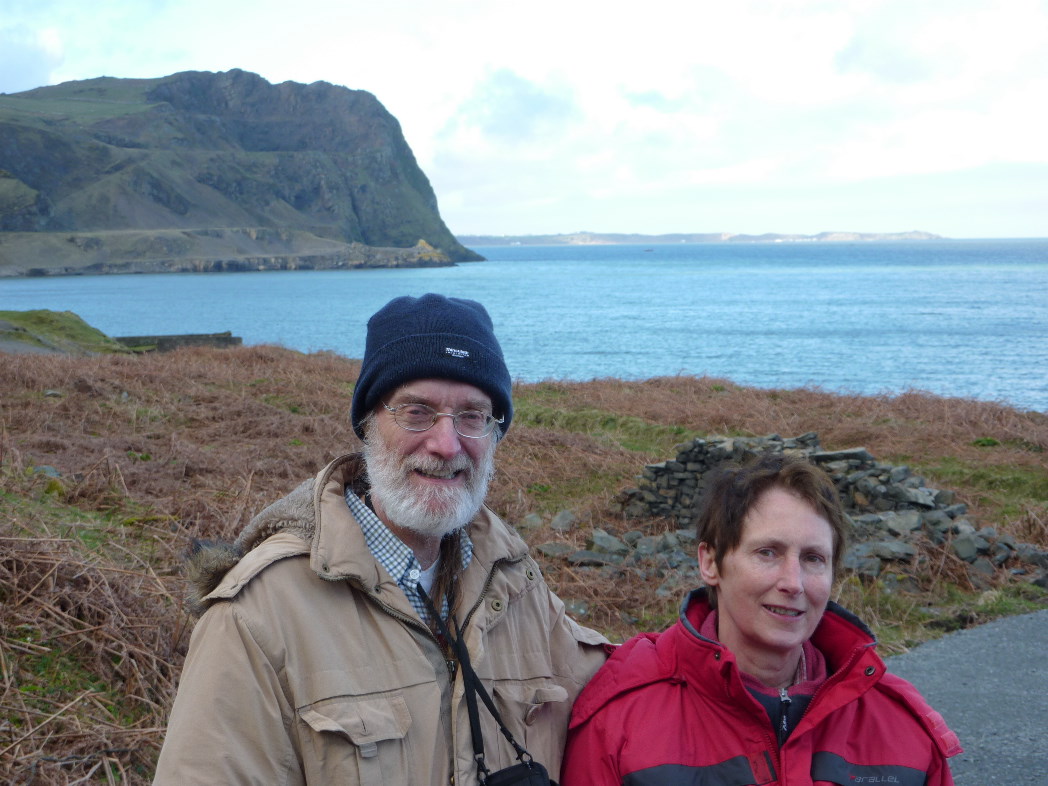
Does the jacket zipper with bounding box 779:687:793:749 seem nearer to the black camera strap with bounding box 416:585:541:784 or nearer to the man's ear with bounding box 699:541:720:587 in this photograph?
the man's ear with bounding box 699:541:720:587

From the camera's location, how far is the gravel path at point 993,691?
→ 481 centimetres

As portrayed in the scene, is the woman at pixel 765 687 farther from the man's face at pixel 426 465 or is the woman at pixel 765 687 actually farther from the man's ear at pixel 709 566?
the man's face at pixel 426 465

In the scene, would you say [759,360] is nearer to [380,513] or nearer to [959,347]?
[959,347]

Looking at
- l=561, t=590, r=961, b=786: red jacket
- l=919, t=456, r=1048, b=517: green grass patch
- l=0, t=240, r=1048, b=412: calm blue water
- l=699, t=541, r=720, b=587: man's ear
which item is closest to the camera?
l=561, t=590, r=961, b=786: red jacket

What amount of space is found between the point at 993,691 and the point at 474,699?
470 cm

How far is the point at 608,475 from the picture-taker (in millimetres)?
13211

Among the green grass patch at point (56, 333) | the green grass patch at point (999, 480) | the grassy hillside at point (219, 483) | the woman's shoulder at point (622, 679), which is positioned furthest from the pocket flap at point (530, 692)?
the green grass patch at point (56, 333)

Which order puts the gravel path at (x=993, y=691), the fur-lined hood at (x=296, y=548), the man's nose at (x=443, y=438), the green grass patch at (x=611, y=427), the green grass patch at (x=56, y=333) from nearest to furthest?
the fur-lined hood at (x=296, y=548) → the man's nose at (x=443, y=438) → the gravel path at (x=993, y=691) → the green grass patch at (x=611, y=427) → the green grass patch at (x=56, y=333)

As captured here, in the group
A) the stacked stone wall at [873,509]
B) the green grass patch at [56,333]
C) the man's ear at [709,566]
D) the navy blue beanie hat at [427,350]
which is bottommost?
the stacked stone wall at [873,509]

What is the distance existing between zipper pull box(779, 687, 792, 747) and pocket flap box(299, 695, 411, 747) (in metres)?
1.06

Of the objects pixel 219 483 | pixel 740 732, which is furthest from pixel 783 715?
pixel 219 483

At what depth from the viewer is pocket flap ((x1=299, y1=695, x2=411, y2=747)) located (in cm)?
212

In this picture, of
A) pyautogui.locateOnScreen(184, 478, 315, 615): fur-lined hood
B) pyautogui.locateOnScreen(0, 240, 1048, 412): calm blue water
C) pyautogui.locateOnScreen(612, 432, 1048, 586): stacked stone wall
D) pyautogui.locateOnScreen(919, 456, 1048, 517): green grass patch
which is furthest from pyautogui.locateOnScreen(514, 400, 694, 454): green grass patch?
pyautogui.locateOnScreen(184, 478, 315, 615): fur-lined hood

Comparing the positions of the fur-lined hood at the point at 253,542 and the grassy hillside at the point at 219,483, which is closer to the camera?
the fur-lined hood at the point at 253,542
